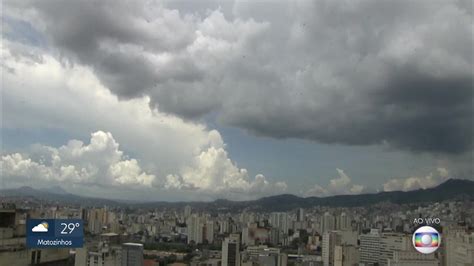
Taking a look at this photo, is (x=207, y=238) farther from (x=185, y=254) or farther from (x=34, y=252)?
(x=34, y=252)

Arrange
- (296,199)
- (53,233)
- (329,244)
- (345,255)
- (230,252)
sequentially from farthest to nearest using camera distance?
(296,199), (329,244), (230,252), (345,255), (53,233)

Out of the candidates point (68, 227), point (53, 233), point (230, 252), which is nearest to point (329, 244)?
point (230, 252)

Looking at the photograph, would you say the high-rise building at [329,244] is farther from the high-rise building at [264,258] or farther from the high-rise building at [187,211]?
the high-rise building at [187,211]

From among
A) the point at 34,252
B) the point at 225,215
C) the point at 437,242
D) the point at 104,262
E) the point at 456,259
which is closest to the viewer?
the point at 34,252

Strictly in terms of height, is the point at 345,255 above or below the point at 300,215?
below

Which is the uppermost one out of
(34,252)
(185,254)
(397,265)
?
(34,252)

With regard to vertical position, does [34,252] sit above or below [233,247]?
above

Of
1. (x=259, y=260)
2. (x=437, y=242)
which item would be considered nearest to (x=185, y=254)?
(x=259, y=260)

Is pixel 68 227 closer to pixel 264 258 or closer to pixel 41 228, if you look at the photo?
pixel 41 228
